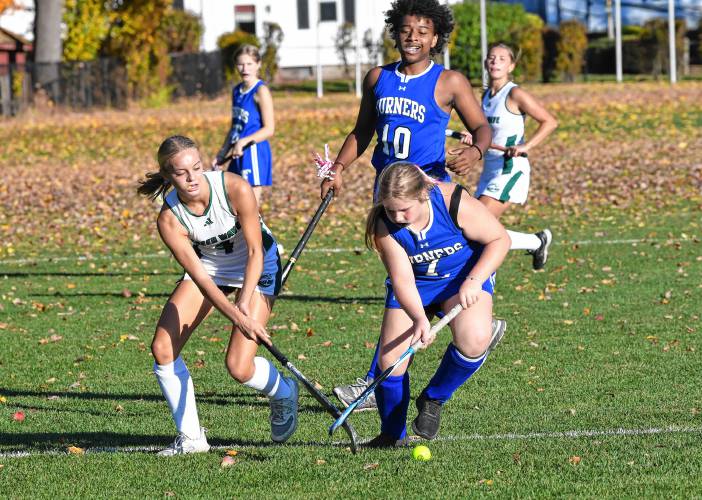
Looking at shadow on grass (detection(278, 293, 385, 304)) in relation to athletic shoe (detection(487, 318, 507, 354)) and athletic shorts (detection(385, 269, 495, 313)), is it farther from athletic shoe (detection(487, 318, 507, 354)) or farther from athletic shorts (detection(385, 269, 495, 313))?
athletic shorts (detection(385, 269, 495, 313))

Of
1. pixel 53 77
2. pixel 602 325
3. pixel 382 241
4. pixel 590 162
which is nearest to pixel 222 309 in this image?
pixel 382 241

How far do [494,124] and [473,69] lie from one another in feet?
113

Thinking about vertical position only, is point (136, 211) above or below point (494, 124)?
below

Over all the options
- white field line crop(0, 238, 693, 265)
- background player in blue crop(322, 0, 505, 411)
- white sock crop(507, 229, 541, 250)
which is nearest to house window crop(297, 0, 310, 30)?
white field line crop(0, 238, 693, 265)

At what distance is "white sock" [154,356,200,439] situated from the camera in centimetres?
628

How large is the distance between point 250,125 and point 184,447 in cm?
621

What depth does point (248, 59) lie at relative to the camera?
11.6 meters

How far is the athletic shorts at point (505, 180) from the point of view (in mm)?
10352

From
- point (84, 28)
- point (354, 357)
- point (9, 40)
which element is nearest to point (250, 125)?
point (354, 357)

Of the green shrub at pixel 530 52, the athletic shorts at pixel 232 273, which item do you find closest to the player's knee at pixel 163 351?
the athletic shorts at pixel 232 273

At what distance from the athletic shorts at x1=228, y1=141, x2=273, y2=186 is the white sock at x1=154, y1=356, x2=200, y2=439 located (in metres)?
5.96

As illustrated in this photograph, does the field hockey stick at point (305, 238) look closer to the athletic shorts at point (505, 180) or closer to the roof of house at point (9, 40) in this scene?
the athletic shorts at point (505, 180)

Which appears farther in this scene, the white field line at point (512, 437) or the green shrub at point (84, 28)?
the green shrub at point (84, 28)

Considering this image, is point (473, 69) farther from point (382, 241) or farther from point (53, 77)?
point (382, 241)
